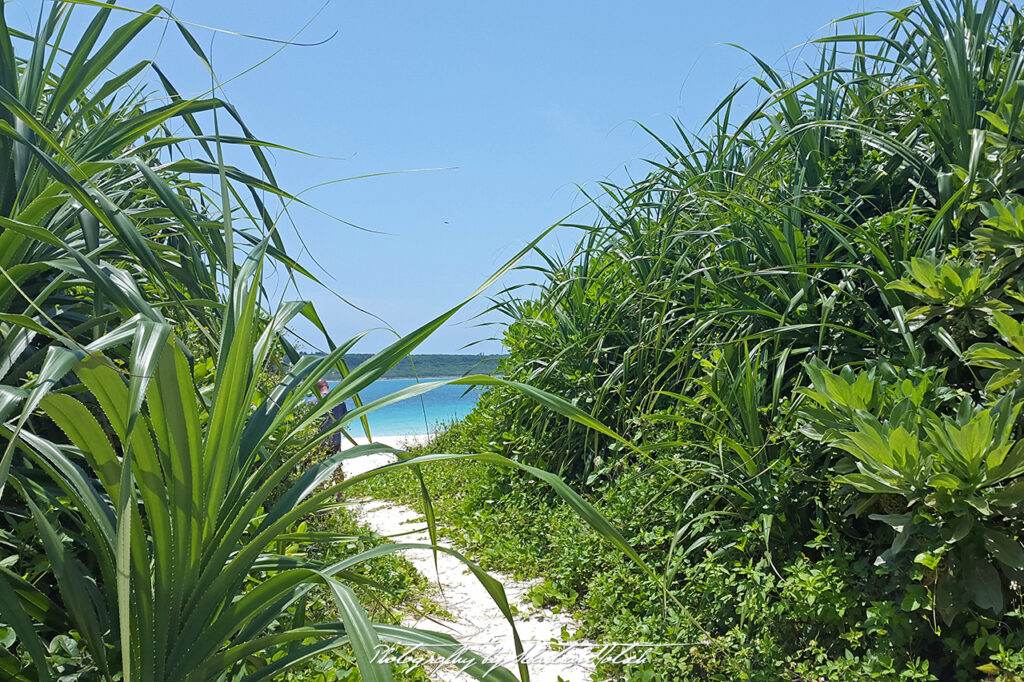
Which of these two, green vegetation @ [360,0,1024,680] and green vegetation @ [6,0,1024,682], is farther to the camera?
green vegetation @ [360,0,1024,680]

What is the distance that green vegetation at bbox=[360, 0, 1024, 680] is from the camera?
204 cm

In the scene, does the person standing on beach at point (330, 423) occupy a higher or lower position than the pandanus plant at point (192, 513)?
higher

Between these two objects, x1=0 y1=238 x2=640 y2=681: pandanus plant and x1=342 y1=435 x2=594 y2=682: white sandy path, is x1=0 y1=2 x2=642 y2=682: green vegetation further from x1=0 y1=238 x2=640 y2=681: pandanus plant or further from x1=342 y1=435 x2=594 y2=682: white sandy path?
x1=342 y1=435 x2=594 y2=682: white sandy path

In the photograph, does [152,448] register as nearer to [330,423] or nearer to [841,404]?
[841,404]

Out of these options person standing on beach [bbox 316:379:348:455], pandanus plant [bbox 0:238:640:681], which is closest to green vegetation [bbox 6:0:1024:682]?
pandanus plant [bbox 0:238:640:681]

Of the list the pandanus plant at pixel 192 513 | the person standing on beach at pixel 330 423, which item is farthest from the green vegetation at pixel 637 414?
the person standing on beach at pixel 330 423

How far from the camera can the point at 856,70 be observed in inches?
139

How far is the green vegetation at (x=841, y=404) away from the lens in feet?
6.69

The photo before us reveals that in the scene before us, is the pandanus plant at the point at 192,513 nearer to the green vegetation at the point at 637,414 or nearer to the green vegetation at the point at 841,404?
the green vegetation at the point at 637,414

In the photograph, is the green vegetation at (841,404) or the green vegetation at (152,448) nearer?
the green vegetation at (152,448)

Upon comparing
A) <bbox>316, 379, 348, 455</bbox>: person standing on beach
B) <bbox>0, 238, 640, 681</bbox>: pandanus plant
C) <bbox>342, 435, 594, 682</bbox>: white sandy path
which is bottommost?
<bbox>342, 435, 594, 682</bbox>: white sandy path

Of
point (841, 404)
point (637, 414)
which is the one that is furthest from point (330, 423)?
point (841, 404)

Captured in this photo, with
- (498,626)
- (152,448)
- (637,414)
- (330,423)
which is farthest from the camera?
(330,423)

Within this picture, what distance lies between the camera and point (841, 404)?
2258mm
